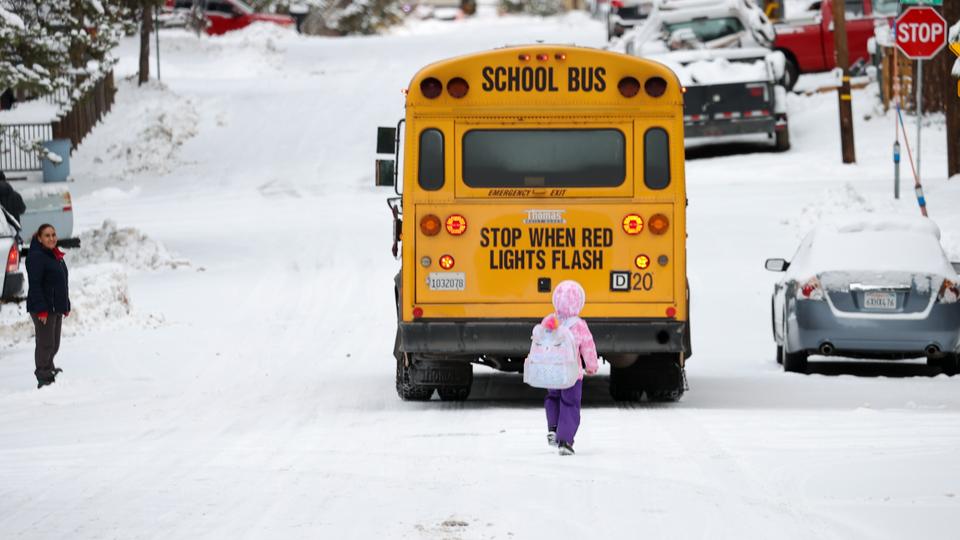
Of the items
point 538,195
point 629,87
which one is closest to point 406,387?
point 538,195

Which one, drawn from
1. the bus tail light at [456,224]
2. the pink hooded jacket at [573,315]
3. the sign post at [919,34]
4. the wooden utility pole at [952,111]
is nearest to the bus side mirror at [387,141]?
the bus tail light at [456,224]

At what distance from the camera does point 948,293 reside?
15898mm

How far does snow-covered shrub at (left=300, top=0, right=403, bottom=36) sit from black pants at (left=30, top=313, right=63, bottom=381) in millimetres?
58115

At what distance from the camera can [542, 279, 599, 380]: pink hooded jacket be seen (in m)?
11.2

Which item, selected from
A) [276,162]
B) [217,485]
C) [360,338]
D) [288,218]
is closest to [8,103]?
[276,162]

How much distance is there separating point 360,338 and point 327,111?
79.5 ft

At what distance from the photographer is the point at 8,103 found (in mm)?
38812

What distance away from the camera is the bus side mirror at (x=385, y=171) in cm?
1355

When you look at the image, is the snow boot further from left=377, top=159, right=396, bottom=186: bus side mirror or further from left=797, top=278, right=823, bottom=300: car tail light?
left=797, top=278, right=823, bottom=300: car tail light

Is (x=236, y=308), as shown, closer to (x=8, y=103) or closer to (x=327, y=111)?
(x=8, y=103)

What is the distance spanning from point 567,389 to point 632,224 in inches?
113

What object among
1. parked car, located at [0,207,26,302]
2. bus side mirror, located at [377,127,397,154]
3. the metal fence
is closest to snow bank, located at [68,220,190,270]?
parked car, located at [0,207,26,302]

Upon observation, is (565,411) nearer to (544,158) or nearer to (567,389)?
(567,389)

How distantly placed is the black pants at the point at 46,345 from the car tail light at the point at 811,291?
660 centimetres
